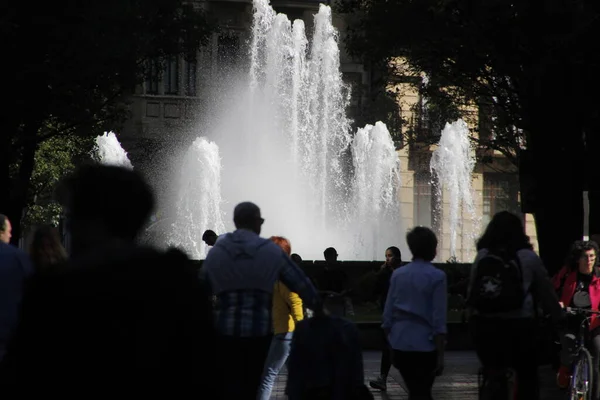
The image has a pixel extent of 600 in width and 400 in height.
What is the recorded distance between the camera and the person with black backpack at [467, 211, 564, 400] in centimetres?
798

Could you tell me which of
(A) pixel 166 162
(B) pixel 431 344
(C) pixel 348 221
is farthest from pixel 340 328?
(A) pixel 166 162

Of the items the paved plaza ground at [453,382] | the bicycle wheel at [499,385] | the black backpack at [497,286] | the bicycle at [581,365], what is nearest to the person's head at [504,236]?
the black backpack at [497,286]

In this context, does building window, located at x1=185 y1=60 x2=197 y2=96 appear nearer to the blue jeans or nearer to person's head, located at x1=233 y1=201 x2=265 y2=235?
the blue jeans

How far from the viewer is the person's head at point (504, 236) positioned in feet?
26.8

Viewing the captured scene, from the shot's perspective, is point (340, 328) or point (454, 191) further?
point (454, 191)

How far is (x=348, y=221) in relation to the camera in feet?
125

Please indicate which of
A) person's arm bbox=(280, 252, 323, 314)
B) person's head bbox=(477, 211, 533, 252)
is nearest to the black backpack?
person's head bbox=(477, 211, 533, 252)

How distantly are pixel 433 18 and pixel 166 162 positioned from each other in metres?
23.2

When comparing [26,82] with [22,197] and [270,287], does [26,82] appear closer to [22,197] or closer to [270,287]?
[22,197]

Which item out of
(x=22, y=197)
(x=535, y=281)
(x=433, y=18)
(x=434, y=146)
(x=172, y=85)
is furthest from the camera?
(x=434, y=146)

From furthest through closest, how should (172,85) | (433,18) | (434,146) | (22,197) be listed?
(434,146) < (172,85) < (22,197) < (433,18)

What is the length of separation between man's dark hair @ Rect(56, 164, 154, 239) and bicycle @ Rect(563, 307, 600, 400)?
24.1 ft

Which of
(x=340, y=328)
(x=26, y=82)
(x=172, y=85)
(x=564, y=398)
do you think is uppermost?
(x=172, y=85)

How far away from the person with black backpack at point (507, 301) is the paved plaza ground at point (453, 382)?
14.8 ft
